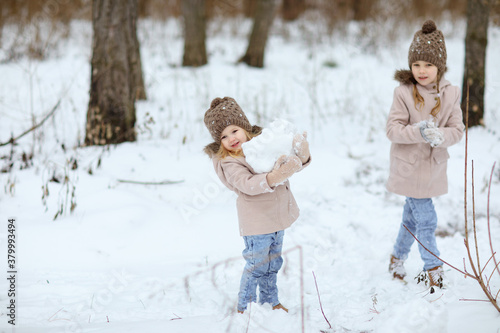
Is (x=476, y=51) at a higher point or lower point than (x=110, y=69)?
higher

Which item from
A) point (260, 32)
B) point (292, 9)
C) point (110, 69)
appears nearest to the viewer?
point (110, 69)

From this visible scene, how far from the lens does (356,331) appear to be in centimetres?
234

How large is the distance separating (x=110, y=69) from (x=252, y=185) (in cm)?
319

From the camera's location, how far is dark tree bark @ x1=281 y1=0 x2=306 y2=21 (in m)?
12.7

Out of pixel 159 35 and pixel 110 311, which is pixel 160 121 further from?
pixel 159 35

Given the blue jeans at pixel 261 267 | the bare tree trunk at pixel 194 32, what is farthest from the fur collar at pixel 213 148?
the bare tree trunk at pixel 194 32

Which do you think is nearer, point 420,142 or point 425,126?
point 425,126

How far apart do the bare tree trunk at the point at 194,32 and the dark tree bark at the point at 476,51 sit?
504cm

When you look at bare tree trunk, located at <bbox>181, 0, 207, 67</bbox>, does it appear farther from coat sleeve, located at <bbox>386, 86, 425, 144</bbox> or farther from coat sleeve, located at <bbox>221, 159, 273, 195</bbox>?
coat sleeve, located at <bbox>221, 159, 273, 195</bbox>

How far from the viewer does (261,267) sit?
2480 millimetres

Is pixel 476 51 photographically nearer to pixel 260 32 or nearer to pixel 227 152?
pixel 227 152

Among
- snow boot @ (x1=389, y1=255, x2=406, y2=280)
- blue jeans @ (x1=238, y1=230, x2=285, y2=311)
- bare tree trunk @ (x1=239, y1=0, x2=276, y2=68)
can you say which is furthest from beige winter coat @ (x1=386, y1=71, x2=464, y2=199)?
bare tree trunk @ (x1=239, y1=0, x2=276, y2=68)

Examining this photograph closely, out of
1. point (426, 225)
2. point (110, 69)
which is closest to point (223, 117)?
point (426, 225)

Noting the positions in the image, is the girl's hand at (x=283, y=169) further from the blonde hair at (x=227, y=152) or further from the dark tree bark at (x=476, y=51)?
the dark tree bark at (x=476, y=51)
